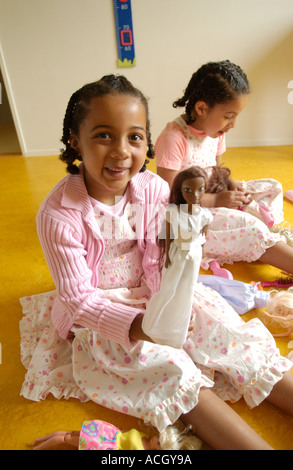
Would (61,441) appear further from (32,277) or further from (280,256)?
(280,256)

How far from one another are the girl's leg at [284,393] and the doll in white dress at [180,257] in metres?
0.33

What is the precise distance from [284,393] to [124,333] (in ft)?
1.23

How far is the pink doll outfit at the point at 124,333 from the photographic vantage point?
2.25 ft

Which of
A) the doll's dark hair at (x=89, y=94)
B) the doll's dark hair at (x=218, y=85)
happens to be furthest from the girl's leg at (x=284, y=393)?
the doll's dark hair at (x=218, y=85)

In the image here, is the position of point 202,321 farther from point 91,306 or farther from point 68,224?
point 68,224

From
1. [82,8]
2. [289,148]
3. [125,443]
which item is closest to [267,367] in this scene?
[125,443]

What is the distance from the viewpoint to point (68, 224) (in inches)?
27.6

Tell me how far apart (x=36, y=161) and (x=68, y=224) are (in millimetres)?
1945

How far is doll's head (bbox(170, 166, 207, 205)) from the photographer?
0.38 metres

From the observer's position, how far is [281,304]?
1.01 m

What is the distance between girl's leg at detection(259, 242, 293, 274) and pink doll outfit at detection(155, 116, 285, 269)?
0.07 ft

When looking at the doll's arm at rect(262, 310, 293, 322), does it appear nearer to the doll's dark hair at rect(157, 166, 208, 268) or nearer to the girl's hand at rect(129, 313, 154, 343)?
the girl's hand at rect(129, 313, 154, 343)

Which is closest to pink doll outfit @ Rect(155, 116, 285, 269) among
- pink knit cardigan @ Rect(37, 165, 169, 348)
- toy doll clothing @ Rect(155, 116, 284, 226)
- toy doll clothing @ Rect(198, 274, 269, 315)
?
toy doll clothing @ Rect(155, 116, 284, 226)

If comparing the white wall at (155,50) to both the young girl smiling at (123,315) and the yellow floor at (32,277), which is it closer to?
the yellow floor at (32,277)
